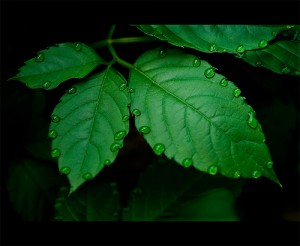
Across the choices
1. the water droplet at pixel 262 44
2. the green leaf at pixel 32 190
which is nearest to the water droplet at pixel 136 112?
the water droplet at pixel 262 44

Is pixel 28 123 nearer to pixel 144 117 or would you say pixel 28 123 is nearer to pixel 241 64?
pixel 144 117

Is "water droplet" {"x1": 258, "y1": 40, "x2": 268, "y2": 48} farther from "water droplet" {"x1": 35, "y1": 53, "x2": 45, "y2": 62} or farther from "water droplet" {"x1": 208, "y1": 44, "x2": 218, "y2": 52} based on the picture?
"water droplet" {"x1": 35, "y1": 53, "x2": 45, "y2": 62}

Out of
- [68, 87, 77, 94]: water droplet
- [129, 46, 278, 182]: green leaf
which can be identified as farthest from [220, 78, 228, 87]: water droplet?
[68, 87, 77, 94]: water droplet

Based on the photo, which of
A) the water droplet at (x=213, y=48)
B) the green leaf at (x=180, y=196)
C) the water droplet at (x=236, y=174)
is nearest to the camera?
the water droplet at (x=236, y=174)

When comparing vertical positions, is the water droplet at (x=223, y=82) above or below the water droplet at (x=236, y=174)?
above

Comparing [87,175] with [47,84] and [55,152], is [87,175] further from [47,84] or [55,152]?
[47,84]

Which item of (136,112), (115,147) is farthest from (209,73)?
(115,147)

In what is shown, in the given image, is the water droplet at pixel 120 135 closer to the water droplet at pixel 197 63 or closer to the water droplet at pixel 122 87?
the water droplet at pixel 122 87
